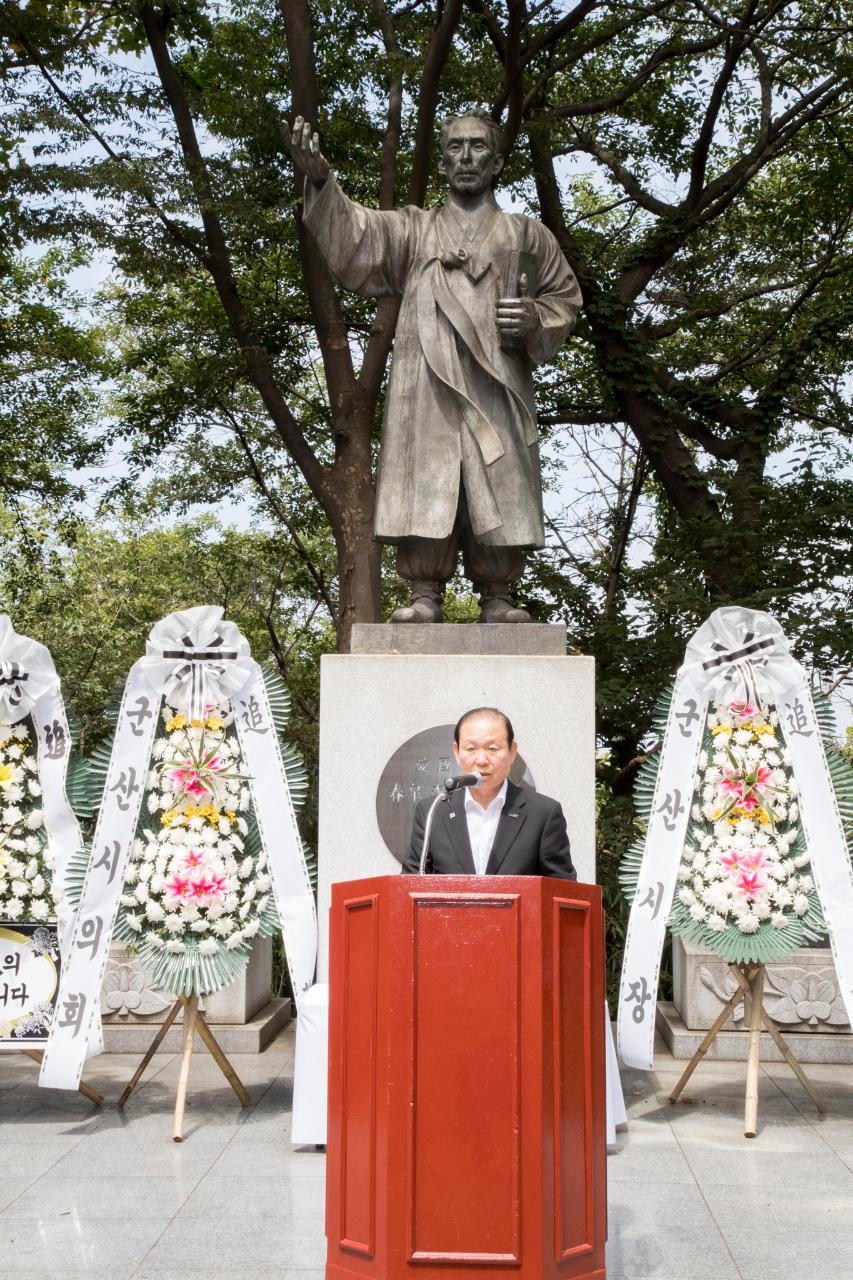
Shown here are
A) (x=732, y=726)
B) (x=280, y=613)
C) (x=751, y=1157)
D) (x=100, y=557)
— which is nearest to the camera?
(x=751, y=1157)

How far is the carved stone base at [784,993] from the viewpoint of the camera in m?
6.65

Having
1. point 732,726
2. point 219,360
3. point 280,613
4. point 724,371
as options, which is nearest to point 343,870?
point 732,726

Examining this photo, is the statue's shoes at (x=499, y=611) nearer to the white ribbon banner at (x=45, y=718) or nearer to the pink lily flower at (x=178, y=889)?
the pink lily flower at (x=178, y=889)

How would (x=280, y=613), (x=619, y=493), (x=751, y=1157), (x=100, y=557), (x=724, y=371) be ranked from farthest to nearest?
(x=100, y=557)
(x=280, y=613)
(x=619, y=493)
(x=724, y=371)
(x=751, y=1157)

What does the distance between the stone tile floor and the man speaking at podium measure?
3.50 ft

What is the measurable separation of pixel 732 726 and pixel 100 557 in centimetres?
1574

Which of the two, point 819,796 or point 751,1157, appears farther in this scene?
point 819,796

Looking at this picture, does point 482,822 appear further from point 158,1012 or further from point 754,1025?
point 158,1012

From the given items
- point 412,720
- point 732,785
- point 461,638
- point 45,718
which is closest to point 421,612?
point 461,638

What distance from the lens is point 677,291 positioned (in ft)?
44.6

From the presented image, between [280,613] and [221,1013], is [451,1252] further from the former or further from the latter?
[280,613]

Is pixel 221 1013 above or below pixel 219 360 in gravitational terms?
below

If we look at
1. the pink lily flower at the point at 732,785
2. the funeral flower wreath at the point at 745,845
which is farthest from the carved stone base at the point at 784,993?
the pink lily flower at the point at 732,785

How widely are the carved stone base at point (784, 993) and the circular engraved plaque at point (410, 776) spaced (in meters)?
2.01
